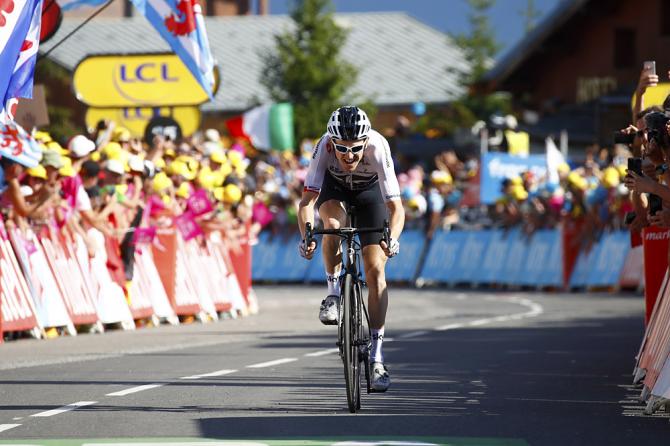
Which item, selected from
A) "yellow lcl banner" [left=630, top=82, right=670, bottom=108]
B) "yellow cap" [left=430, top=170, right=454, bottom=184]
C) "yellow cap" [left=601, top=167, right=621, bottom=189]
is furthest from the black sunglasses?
"yellow cap" [left=430, top=170, right=454, bottom=184]

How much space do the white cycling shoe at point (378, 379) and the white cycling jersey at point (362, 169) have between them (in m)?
1.09

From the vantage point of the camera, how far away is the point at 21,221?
18688mm

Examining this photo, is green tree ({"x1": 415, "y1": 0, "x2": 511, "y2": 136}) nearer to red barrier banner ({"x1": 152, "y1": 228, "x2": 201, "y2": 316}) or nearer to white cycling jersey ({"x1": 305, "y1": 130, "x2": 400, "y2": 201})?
red barrier banner ({"x1": 152, "y1": 228, "x2": 201, "y2": 316})

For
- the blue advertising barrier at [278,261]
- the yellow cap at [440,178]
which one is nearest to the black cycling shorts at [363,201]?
the yellow cap at [440,178]

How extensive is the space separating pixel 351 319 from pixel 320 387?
5.86ft

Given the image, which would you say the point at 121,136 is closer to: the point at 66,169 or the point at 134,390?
the point at 66,169

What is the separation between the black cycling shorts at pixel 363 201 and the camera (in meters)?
12.1

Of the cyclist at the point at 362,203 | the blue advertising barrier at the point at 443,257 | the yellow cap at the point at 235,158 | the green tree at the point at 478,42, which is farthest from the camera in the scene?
the green tree at the point at 478,42

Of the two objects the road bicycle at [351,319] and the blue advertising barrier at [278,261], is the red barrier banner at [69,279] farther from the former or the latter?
the blue advertising barrier at [278,261]

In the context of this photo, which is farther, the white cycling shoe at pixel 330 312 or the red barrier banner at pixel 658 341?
the white cycling shoe at pixel 330 312

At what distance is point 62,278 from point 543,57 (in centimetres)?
3377

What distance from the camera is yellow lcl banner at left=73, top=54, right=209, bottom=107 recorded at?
26.9m

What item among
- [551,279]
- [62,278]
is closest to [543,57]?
[551,279]

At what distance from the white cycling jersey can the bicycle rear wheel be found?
709mm
